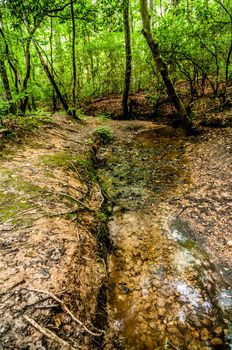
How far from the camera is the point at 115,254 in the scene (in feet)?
11.2

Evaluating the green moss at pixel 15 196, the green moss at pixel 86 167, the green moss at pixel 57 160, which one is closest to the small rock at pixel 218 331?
the green moss at pixel 15 196

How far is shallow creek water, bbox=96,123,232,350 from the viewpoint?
2350mm

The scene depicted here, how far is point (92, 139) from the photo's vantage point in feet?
26.5

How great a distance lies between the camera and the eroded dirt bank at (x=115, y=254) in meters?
2.09

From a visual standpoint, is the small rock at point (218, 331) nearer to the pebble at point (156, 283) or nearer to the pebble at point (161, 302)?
the pebble at point (161, 302)

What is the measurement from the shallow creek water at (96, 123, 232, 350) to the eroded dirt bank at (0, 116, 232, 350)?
11mm

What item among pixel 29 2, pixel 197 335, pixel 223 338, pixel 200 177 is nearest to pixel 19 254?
pixel 197 335

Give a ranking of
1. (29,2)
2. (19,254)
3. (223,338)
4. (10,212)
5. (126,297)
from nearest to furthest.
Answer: (223,338), (19,254), (126,297), (10,212), (29,2)

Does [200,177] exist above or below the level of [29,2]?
below

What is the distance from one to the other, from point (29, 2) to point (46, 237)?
6232mm

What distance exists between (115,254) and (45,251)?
115 centimetres

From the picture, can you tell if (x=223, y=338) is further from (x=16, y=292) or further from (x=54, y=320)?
(x=16, y=292)

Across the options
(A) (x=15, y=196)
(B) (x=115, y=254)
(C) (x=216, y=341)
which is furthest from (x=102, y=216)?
(C) (x=216, y=341)

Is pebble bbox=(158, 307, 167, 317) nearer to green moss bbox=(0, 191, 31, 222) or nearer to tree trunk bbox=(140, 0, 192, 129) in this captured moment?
green moss bbox=(0, 191, 31, 222)
